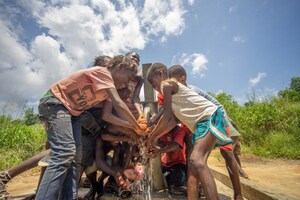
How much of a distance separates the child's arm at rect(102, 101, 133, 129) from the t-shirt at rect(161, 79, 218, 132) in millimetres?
580

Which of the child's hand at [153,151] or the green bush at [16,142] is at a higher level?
the green bush at [16,142]

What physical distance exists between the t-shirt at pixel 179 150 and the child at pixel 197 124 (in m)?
0.29

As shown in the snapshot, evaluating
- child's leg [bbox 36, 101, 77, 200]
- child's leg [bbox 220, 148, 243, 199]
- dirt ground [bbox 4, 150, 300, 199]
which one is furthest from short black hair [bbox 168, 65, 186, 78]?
dirt ground [bbox 4, 150, 300, 199]

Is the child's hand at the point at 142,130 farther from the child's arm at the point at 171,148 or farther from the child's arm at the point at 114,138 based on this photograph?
the child's arm at the point at 171,148

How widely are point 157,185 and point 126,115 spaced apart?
1.26m

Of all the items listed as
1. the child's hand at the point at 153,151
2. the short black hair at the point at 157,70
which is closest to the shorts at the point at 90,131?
the child's hand at the point at 153,151

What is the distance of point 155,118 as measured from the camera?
281 centimetres

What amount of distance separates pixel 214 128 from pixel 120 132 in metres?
1.17

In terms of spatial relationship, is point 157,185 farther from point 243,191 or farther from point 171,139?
point 243,191

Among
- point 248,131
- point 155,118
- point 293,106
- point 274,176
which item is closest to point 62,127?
point 155,118

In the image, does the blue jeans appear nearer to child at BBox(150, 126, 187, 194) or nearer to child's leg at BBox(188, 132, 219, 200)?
child at BBox(150, 126, 187, 194)

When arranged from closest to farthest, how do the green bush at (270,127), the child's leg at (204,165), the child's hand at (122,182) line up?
the child's leg at (204,165), the child's hand at (122,182), the green bush at (270,127)

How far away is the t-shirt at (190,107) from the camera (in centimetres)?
231

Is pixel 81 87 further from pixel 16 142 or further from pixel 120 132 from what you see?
pixel 16 142
